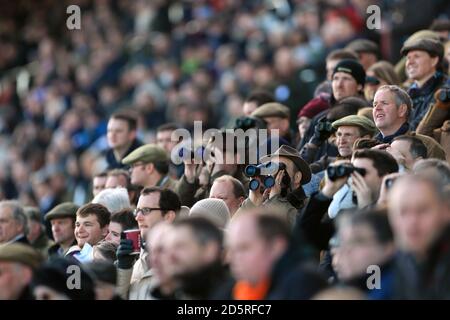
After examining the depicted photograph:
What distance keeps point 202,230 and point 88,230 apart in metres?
3.30

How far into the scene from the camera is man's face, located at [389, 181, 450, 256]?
5.65m

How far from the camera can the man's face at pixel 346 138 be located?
8965 millimetres

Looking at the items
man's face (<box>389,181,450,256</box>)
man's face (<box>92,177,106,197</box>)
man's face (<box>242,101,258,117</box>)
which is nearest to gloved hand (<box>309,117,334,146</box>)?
man's face (<box>242,101,258,117</box>)

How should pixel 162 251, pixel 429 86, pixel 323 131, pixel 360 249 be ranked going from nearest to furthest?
pixel 360 249 < pixel 162 251 < pixel 323 131 < pixel 429 86

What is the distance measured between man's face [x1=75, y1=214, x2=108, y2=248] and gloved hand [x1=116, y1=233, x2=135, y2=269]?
1090 millimetres

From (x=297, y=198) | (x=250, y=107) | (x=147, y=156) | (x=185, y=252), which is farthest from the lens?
(x=250, y=107)

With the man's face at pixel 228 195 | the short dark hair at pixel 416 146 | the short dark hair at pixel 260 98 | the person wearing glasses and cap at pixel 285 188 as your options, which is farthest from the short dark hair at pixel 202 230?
the short dark hair at pixel 260 98

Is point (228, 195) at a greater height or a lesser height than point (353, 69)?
lesser

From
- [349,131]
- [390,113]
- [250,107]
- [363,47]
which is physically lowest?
[349,131]

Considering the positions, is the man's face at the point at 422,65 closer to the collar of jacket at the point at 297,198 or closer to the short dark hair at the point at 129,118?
the collar of jacket at the point at 297,198

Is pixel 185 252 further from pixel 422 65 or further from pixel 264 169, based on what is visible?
pixel 422 65

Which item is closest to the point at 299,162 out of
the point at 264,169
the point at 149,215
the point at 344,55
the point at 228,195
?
the point at 264,169

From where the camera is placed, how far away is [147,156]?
10.9m
